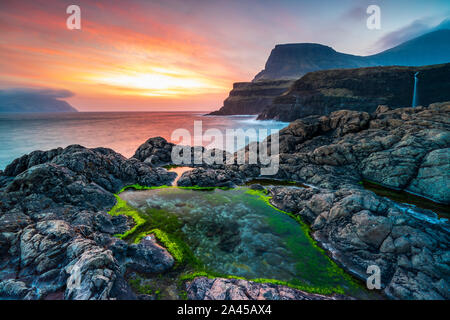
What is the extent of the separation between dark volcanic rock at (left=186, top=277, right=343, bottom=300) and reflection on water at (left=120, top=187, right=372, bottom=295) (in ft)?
2.56

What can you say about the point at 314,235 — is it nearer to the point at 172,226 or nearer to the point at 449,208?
the point at 172,226

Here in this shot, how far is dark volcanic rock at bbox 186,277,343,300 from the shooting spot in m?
5.80

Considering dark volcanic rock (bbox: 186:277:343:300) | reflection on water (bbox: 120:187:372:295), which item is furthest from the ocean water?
dark volcanic rock (bbox: 186:277:343:300)

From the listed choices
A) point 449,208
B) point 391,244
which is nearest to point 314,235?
point 391,244

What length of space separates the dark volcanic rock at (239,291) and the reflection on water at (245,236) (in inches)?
30.7

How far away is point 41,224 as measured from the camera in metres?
7.77

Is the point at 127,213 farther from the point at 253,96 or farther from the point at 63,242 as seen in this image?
the point at 253,96

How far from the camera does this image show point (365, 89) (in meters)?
58.8

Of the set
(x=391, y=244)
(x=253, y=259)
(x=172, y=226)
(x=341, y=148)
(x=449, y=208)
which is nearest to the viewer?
(x=391, y=244)

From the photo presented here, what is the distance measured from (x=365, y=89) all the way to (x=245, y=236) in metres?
72.9

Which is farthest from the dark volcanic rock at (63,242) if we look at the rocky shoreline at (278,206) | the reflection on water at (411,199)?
the reflection on water at (411,199)

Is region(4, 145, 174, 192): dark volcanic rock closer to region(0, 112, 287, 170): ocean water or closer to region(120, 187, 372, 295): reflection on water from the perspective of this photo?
region(120, 187, 372, 295): reflection on water

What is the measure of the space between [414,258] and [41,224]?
15.6 meters

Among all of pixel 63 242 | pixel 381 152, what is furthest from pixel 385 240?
pixel 63 242
